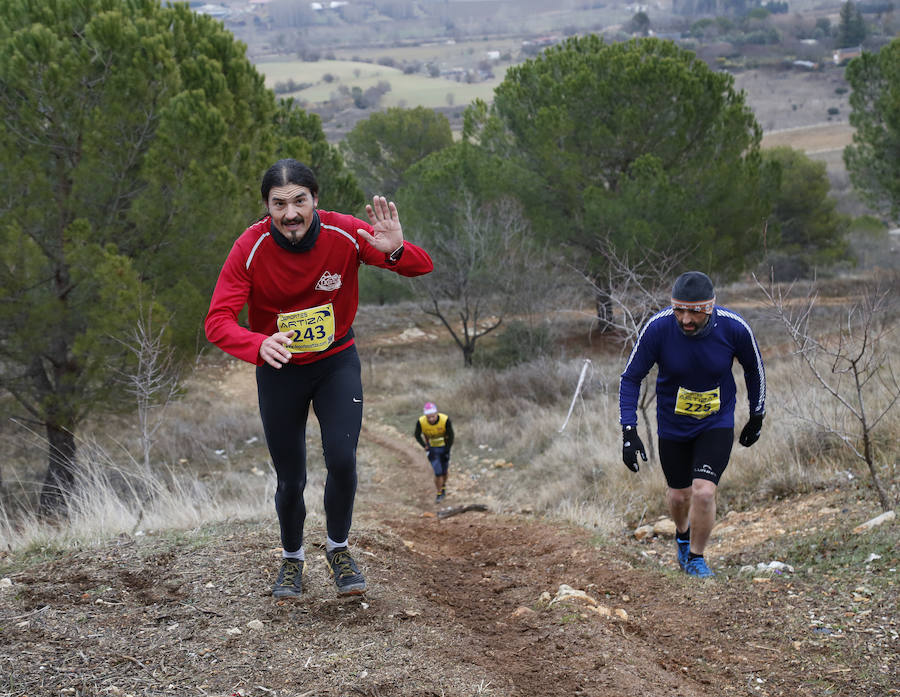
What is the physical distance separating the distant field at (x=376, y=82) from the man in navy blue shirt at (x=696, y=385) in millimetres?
86132

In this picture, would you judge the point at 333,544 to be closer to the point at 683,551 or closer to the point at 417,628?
the point at 417,628

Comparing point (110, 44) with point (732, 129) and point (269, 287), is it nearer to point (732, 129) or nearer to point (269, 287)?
point (269, 287)

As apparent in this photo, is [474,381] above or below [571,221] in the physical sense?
below

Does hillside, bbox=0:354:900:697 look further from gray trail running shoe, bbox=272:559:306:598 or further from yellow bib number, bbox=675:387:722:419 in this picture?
yellow bib number, bbox=675:387:722:419

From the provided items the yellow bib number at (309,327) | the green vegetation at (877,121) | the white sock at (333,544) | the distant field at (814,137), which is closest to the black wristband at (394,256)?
the yellow bib number at (309,327)

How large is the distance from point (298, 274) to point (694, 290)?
2265mm

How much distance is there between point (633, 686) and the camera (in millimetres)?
3625

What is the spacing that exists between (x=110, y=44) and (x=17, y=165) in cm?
220

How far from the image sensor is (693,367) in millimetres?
5121

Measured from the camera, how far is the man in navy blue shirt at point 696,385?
5.09 m

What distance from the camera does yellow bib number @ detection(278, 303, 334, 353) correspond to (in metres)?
4.05

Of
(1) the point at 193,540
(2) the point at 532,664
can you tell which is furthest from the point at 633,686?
(1) the point at 193,540

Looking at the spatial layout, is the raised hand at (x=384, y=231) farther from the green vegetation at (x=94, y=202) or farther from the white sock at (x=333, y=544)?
the green vegetation at (x=94, y=202)

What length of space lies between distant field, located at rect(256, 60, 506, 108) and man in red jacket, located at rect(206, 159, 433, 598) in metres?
87.1
